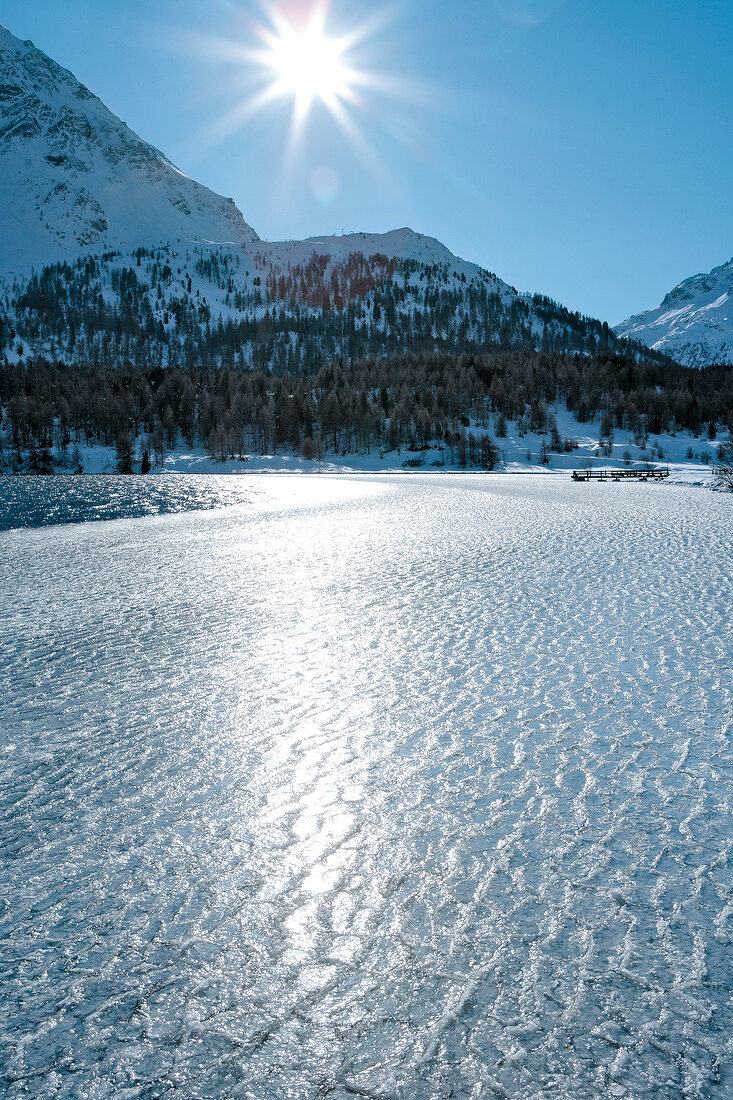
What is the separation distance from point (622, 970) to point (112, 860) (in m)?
4.29

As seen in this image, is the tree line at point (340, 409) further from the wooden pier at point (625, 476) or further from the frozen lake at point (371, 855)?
the frozen lake at point (371, 855)

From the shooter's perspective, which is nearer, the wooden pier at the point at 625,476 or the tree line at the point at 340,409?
the wooden pier at the point at 625,476

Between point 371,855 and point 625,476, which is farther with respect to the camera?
point 625,476

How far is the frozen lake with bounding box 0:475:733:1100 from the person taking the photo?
11.0 ft

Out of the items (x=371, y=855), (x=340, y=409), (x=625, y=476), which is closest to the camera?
(x=371, y=855)

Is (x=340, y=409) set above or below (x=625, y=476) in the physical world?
above

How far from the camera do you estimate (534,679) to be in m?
8.84

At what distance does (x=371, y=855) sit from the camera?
5066 mm

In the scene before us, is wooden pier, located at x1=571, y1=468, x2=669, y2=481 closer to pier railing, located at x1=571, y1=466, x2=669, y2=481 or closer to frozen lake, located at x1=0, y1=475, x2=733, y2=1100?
pier railing, located at x1=571, y1=466, x2=669, y2=481

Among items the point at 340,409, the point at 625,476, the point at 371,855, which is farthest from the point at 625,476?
the point at 371,855

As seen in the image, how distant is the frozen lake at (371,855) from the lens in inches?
132

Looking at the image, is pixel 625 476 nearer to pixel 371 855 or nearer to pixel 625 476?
pixel 625 476

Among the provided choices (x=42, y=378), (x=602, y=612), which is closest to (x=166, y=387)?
(x=42, y=378)

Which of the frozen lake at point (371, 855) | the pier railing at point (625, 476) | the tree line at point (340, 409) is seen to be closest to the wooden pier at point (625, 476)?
the pier railing at point (625, 476)
